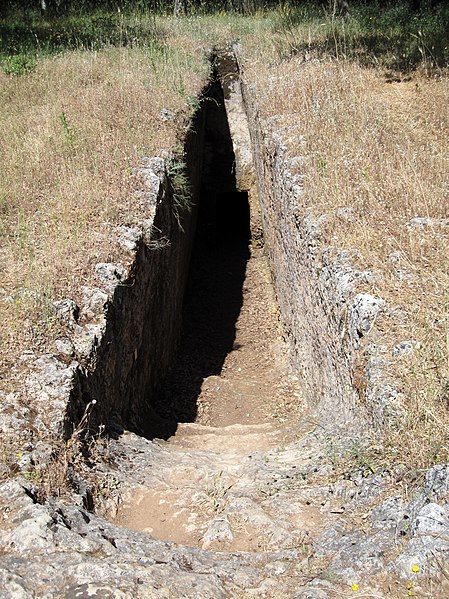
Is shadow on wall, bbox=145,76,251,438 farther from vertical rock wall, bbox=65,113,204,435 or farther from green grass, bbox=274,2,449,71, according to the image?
green grass, bbox=274,2,449,71

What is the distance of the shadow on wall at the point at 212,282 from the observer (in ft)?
24.7

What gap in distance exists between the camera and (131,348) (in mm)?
5973

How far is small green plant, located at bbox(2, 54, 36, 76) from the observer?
10.7m

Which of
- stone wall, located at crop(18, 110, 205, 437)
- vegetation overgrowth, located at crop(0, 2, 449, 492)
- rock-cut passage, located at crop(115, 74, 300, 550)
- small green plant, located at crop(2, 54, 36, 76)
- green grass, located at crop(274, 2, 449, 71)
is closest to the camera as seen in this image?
rock-cut passage, located at crop(115, 74, 300, 550)

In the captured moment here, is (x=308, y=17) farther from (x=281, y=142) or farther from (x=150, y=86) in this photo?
(x=281, y=142)

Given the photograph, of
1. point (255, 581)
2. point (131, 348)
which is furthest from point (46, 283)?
point (255, 581)

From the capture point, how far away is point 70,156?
7805mm

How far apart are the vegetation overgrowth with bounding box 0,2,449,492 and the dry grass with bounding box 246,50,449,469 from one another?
0.05 ft

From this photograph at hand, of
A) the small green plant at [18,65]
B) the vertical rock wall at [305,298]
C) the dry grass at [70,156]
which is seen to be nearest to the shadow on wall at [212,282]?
the vertical rock wall at [305,298]

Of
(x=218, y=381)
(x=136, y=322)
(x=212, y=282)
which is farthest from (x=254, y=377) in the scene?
(x=212, y=282)

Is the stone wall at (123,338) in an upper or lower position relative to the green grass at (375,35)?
lower

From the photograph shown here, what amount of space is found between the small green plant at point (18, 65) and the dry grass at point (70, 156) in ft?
0.48

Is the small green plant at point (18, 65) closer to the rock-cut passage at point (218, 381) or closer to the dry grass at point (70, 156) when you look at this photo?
the dry grass at point (70, 156)

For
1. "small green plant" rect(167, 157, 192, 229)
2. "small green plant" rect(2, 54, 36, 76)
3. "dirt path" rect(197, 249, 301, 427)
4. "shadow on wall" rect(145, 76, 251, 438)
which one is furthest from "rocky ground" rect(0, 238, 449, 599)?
"small green plant" rect(2, 54, 36, 76)
